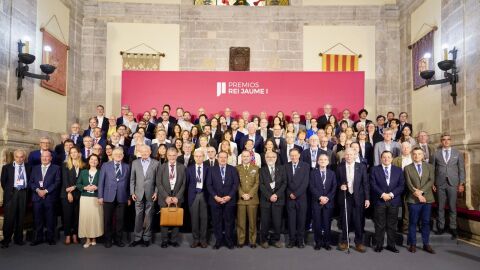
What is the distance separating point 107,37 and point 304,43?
5015mm

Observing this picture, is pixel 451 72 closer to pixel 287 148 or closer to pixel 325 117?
pixel 325 117

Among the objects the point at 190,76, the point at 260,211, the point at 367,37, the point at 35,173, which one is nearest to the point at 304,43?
the point at 367,37

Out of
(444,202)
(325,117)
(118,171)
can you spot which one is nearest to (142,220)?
(118,171)

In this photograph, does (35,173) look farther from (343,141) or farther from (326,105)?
(326,105)

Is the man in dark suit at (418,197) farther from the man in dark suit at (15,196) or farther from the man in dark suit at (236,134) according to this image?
the man in dark suit at (15,196)

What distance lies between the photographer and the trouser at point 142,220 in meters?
5.72

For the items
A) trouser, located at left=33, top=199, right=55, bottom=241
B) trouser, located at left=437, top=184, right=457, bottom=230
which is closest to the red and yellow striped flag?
trouser, located at left=437, top=184, right=457, bottom=230

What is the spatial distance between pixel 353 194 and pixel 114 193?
3.22 meters

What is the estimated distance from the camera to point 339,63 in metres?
10.7

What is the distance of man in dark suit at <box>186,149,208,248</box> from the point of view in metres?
5.72

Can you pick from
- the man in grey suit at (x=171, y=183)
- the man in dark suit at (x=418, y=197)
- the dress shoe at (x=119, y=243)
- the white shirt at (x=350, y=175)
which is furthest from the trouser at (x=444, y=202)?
the dress shoe at (x=119, y=243)

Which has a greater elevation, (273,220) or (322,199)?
(322,199)

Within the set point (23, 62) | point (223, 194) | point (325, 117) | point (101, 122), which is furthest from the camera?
point (325, 117)

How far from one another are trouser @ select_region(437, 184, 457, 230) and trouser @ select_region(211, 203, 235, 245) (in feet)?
9.86
